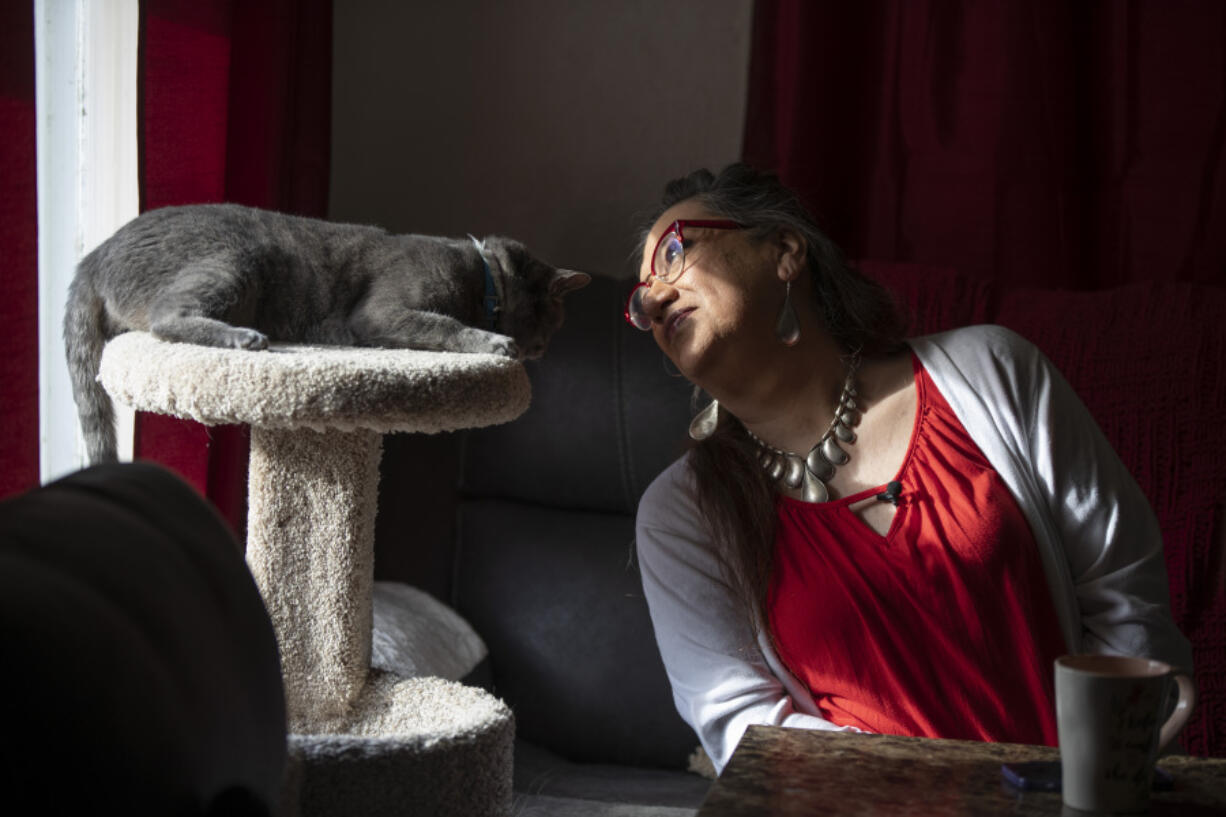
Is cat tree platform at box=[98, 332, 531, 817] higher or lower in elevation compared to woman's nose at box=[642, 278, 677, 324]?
lower

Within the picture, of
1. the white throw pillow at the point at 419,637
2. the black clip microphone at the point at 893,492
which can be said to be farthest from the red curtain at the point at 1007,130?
the white throw pillow at the point at 419,637

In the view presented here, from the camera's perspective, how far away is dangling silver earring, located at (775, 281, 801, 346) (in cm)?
124

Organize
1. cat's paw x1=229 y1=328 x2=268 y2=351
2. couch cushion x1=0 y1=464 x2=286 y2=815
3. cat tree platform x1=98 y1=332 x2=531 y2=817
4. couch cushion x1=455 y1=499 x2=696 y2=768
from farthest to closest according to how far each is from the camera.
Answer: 1. couch cushion x1=455 y1=499 x2=696 y2=768
2. cat's paw x1=229 y1=328 x2=268 y2=351
3. cat tree platform x1=98 y1=332 x2=531 y2=817
4. couch cushion x1=0 y1=464 x2=286 y2=815

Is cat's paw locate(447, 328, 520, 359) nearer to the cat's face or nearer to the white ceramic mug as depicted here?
the cat's face

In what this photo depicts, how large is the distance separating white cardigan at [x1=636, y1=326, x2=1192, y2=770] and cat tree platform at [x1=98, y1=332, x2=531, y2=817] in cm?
23

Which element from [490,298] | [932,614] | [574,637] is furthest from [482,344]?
[574,637]

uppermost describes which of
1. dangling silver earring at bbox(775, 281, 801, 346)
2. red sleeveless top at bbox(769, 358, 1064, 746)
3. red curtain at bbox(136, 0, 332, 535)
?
red curtain at bbox(136, 0, 332, 535)

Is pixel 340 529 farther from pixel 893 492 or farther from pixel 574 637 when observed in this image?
pixel 574 637

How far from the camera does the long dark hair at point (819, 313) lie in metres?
1.18

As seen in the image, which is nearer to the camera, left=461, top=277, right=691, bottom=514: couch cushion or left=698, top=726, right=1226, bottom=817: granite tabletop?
left=698, top=726, right=1226, bottom=817: granite tabletop

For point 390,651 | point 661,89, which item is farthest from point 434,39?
point 390,651

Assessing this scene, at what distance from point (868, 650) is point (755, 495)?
20cm

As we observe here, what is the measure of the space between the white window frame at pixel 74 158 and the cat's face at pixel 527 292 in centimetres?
49

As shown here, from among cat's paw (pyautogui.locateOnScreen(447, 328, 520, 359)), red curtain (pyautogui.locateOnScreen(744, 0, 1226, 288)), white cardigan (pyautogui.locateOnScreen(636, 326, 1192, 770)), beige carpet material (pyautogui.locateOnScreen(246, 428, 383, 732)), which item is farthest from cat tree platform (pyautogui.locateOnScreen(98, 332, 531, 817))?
red curtain (pyautogui.locateOnScreen(744, 0, 1226, 288))
